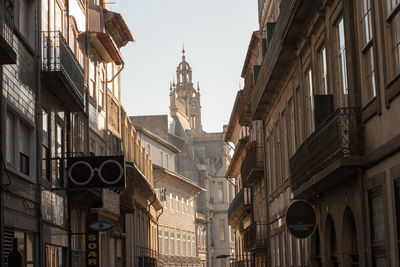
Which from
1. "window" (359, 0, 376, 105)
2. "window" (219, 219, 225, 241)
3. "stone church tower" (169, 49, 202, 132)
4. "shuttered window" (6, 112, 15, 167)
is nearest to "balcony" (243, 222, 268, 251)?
"shuttered window" (6, 112, 15, 167)

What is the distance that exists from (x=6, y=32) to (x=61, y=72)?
4.21 meters

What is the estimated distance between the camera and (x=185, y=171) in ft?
323

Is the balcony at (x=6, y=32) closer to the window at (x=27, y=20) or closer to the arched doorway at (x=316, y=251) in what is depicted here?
the window at (x=27, y=20)

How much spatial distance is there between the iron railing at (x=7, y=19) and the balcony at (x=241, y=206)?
2836 centimetres

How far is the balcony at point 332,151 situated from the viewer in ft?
50.8

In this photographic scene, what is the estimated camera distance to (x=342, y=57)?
1728cm

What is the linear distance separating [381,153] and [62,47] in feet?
32.2

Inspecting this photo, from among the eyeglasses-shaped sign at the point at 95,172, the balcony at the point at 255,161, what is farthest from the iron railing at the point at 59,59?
the balcony at the point at 255,161

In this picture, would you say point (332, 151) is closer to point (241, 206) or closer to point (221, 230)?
point (241, 206)

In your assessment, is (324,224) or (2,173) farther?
(324,224)

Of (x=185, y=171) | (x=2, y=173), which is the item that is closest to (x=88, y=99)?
(x=2, y=173)

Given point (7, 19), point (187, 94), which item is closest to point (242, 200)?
point (7, 19)

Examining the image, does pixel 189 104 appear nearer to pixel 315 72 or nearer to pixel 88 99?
pixel 88 99

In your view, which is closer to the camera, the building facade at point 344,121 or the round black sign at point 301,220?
the building facade at point 344,121
